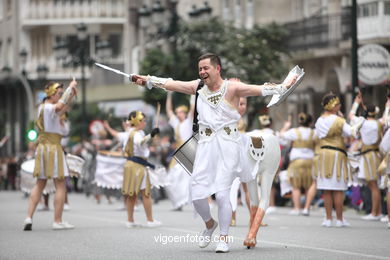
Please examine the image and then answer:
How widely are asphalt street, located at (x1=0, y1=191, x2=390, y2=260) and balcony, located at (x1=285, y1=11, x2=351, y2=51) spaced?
17401 millimetres

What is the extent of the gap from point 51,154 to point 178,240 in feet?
10.2

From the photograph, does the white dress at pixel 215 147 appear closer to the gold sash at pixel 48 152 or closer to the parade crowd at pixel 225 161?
the parade crowd at pixel 225 161

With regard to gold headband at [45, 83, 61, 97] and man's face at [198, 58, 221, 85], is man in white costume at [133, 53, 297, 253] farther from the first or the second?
gold headband at [45, 83, 61, 97]

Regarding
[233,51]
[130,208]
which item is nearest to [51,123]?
[130,208]

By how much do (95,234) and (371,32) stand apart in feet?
70.1

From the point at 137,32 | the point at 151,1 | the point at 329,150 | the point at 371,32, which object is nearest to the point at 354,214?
the point at 329,150

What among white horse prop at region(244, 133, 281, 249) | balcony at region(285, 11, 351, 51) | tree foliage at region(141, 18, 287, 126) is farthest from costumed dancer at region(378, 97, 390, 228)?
balcony at region(285, 11, 351, 51)

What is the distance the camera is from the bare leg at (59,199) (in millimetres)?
17141

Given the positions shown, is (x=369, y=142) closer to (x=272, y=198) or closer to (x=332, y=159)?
(x=332, y=159)

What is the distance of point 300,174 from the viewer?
2281cm

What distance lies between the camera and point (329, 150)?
1842 centimetres

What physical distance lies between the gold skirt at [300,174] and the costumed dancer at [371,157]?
8.10 ft

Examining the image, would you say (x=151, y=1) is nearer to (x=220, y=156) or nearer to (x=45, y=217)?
(x=45, y=217)

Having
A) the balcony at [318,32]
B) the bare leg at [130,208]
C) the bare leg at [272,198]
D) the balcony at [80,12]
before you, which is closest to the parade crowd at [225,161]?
the bare leg at [130,208]
